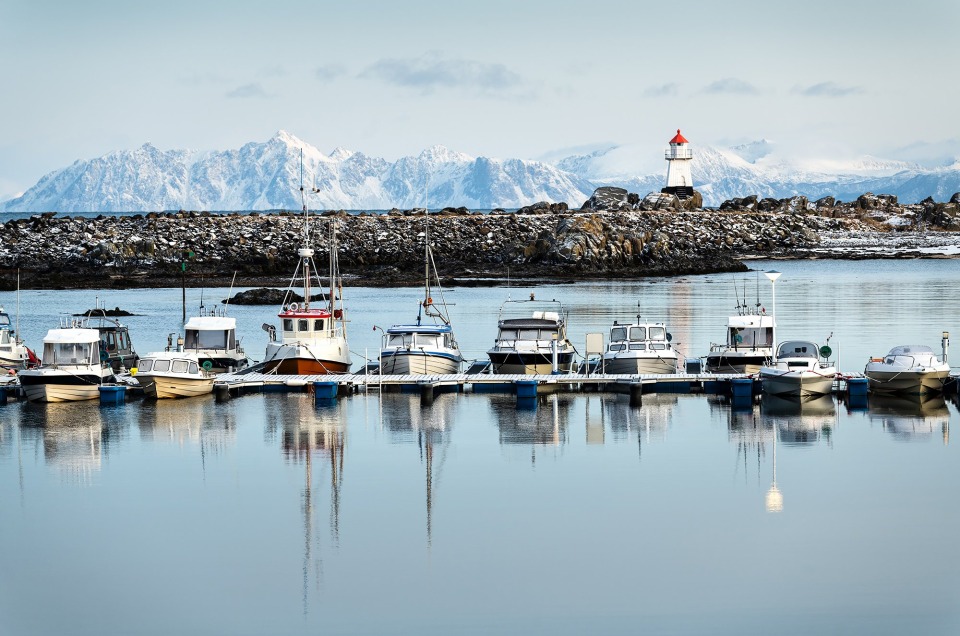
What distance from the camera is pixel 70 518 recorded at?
20875mm

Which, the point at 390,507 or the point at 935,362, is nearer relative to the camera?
the point at 390,507

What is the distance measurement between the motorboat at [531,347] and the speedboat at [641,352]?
50.8 inches

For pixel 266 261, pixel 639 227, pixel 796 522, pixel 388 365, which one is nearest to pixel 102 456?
pixel 388 365

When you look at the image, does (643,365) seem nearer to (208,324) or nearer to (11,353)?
(208,324)

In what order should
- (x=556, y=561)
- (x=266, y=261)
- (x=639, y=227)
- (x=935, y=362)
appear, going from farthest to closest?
(x=639, y=227), (x=266, y=261), (x=935, y=362), (x=556, y=561)

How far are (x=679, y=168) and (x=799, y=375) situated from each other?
99.8m

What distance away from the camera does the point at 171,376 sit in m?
32.0

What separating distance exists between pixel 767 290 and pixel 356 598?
57.3 m

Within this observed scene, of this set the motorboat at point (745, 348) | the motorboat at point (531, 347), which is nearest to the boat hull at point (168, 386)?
the motorboat at point (531, 347)

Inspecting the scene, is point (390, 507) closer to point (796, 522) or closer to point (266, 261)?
point (796, 522)

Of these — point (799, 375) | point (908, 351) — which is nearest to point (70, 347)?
point (799, 375)

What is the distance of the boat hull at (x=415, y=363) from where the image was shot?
34.2 m

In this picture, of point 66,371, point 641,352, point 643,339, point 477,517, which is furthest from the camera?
point 643,339

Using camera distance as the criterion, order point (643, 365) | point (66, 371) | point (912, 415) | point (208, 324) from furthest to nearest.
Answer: point (208, 324) < point (643, 365) < point (66, 371) < point (912, 415)
